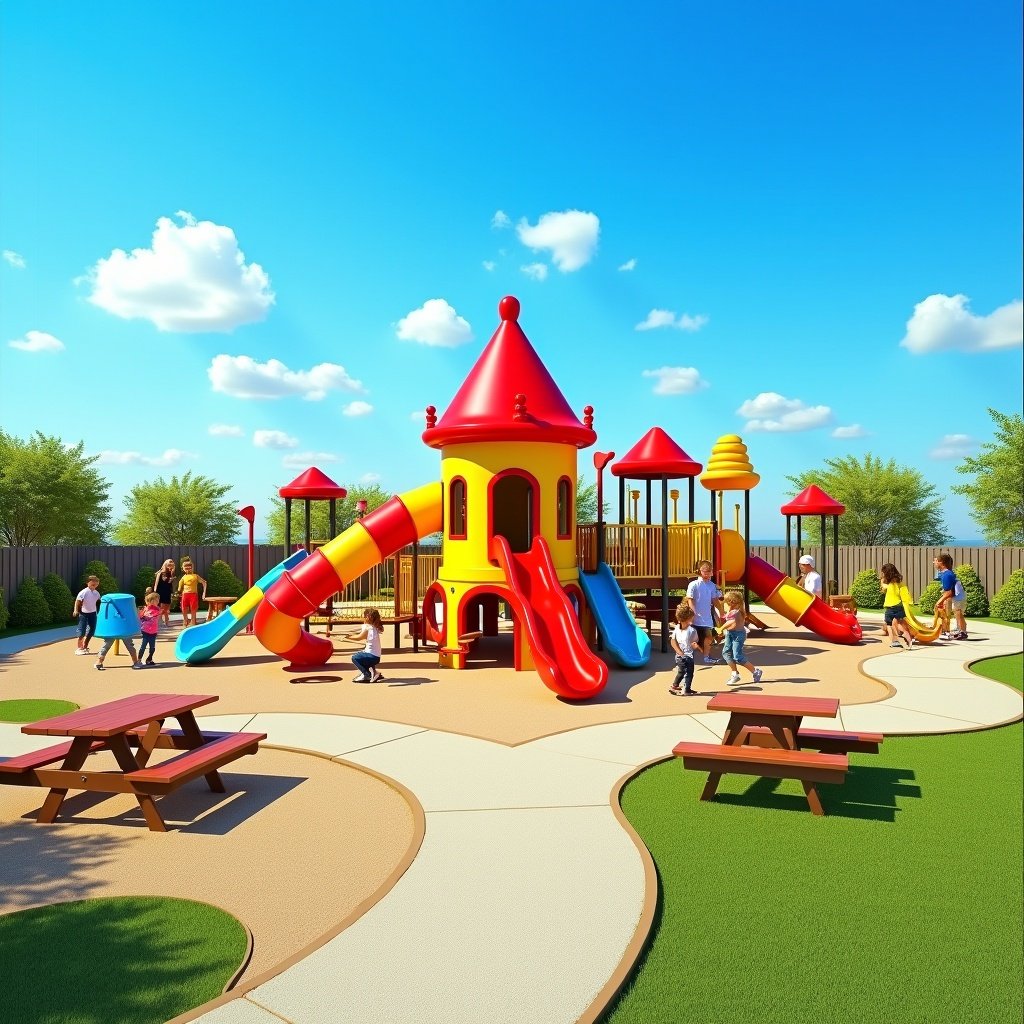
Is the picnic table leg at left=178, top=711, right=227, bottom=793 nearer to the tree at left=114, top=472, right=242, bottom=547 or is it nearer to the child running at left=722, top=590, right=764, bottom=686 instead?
the child running at left=722, top=590, right=764, bottom=686

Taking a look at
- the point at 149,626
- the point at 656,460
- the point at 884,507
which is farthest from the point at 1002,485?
the point at 149,626

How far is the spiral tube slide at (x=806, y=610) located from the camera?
59.5 feet

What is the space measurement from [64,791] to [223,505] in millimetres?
46780

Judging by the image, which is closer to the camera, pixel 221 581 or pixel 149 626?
pixel 149 626

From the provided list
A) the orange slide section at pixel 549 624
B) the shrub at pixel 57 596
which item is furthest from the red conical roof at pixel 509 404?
the shrub at pixel 57 596

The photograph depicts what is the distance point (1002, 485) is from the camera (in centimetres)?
3506

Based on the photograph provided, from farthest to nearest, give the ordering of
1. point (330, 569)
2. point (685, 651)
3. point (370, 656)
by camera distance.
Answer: point (330, 569), point (370, 656), point (685, 651)

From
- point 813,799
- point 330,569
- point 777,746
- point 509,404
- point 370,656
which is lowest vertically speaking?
point 813,799

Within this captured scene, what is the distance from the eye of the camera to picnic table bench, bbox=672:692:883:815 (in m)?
6.73

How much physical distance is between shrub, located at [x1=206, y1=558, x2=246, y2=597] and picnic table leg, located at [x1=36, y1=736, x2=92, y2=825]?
22558mm

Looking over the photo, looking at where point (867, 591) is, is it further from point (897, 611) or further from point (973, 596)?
point (897, 611)

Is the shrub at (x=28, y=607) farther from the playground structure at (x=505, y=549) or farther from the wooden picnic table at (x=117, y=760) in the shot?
the wooden picnic table at (x=117, y=760)

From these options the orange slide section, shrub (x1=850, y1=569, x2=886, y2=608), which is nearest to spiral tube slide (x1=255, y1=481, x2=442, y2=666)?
the orange slide section

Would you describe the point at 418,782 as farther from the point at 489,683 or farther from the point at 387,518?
the point at 387,518
